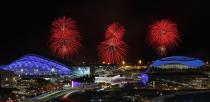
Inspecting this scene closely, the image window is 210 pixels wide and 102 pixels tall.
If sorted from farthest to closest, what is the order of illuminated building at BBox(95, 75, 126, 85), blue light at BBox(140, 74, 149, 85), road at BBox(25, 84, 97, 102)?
blue light at BBox(140, 74, 149, 85) → illuminated building at BBox(95, 75, 126, 85) → road at BBox(25, 84, 97, 102)

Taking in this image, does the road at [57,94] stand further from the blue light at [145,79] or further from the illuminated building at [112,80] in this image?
the blue light at [145,79]

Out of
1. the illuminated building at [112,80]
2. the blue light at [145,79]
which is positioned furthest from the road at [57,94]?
the blue light at [145,79]

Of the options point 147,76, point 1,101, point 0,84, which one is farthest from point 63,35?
point 147,76

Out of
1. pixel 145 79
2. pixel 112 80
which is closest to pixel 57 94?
pixel 112 80

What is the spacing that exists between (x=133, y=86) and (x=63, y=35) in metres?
36.0

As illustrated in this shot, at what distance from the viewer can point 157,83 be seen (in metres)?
184

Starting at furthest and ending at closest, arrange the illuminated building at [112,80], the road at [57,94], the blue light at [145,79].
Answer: the blue light at [145,79] → the illuminated building at [112,80] → the road at [57,94]

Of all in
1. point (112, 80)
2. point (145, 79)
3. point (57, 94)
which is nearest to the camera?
point (57, 94)

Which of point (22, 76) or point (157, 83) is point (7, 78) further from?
point (157, 83)

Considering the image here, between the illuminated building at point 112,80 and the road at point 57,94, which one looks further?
the illuminated building at point 112,80

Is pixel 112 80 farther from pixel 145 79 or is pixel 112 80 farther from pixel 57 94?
pixel 57 94

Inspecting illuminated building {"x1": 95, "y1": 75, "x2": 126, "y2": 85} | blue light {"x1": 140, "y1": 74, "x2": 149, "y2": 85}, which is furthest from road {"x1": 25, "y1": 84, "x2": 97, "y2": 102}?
blue light {"x1": 140, "y1": 74, "x2": 149, "y2": 85}

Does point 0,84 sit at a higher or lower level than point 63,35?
lower

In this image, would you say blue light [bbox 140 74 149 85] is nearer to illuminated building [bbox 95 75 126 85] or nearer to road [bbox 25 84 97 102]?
illuminated building [bbox 95 75 126 85]
